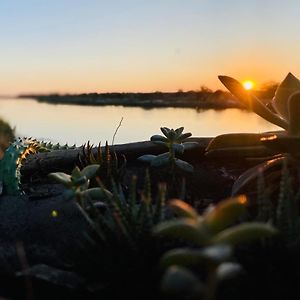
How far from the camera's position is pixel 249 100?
13.9ft

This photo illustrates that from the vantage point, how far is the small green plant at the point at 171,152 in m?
4.72

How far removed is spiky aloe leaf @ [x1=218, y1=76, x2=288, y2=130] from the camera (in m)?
4.18

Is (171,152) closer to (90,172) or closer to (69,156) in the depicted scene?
(69,156)

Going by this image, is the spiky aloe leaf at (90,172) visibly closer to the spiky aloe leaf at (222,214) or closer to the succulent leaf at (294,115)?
the succulent leaf at (294,115)

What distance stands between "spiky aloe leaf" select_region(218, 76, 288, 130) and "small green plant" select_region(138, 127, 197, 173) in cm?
68

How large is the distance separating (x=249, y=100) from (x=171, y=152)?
0.78 m

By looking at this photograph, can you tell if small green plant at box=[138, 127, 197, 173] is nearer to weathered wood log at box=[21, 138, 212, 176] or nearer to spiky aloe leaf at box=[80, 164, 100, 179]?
weathered wood log at box=[21, 138, 212, 176]

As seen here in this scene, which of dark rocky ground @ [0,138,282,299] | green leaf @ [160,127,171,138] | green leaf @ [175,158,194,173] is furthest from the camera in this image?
green leaf @ [160,127,171,138]

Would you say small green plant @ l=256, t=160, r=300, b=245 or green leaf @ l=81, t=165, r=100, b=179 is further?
green leaf @ l=81, t=165, r=100, b=179

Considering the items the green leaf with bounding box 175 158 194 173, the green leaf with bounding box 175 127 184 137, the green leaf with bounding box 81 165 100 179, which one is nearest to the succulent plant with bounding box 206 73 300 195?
the green leaf with bounding box 175 158 194 173

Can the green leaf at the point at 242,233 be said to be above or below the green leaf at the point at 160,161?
above

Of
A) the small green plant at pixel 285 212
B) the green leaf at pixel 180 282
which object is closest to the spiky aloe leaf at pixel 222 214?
the green leaf at pixel 180 282

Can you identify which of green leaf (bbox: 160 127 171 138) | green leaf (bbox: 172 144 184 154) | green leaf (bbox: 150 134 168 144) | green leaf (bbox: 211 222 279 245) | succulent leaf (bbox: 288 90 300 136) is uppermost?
succulent leaf (bbox: 288 90 300 136)

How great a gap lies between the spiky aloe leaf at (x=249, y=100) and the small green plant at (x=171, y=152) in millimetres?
678
